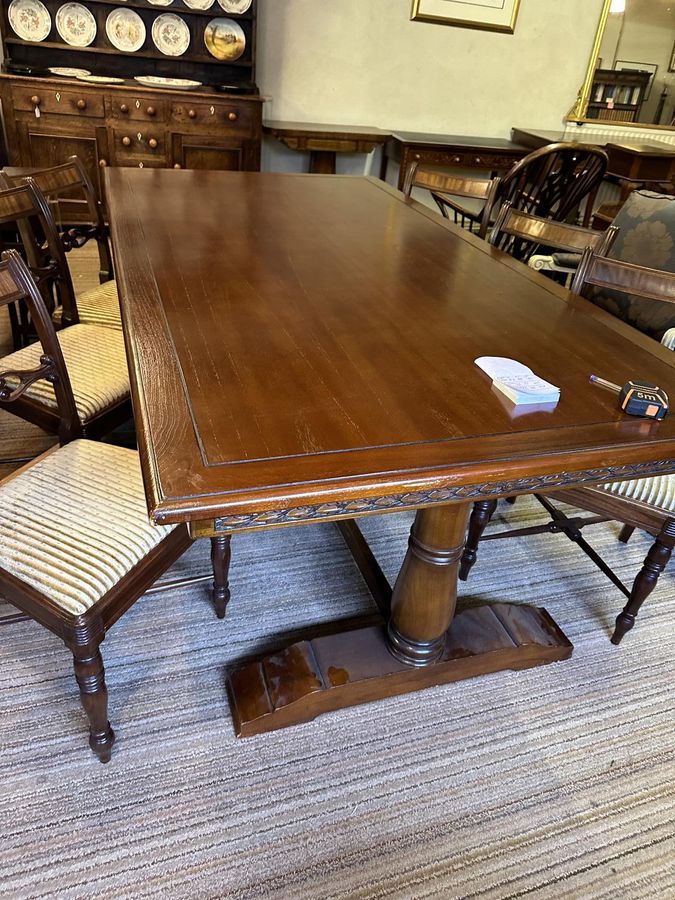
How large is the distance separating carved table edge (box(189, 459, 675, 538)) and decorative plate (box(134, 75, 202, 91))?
3.55m

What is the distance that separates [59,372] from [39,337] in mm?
80

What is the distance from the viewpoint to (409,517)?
203 cm

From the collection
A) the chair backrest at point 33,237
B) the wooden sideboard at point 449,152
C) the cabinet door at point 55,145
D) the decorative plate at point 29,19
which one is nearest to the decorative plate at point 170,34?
the decorative plate at point 29,19

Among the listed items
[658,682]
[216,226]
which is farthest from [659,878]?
[216,226]

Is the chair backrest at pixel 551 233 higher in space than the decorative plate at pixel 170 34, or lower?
lower

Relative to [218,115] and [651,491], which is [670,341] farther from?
[218,115]

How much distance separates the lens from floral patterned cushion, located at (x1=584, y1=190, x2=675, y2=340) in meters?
2.00

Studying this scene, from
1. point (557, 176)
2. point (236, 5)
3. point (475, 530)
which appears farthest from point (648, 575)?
point (236, 5)

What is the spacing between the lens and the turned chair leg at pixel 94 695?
109 centimetres

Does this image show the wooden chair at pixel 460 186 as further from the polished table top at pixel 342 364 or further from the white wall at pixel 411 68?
the white wall at pixel 411 68

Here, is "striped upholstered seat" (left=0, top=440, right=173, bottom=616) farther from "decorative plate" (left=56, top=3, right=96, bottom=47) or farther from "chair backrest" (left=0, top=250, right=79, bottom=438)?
"decorative plate" (left=56, top=3, right=96, bottom=47)

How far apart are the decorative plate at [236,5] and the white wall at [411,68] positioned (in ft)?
0.64

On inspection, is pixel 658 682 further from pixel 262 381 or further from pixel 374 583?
pixel 262 381

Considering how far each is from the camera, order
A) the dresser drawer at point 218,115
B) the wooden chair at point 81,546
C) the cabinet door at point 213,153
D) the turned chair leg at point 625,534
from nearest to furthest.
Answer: the wooden chair at point 81,546 → the turned chair leg at point 625,534 → the dresser drawer at point 218,115 → the cabinet door at point 213,153
